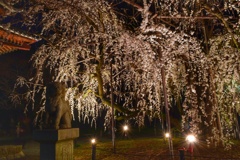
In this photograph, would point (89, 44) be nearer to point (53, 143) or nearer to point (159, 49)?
point (159, 49)

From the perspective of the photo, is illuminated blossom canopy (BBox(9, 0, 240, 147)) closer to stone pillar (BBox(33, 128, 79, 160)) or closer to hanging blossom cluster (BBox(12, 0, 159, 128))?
hanging blossom cluster (BBox(12, 0, 159, 128))

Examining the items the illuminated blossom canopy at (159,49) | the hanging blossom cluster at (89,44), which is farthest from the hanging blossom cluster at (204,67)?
the hanging blossom cluster at (89,44)

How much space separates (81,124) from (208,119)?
1908 centimetres

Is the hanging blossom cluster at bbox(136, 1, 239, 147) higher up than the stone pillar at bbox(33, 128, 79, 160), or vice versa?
the hanging blossom cluster at bbox(136, 1, 239, 147)

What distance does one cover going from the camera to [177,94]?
905 cm

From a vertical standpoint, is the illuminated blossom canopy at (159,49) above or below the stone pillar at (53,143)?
above

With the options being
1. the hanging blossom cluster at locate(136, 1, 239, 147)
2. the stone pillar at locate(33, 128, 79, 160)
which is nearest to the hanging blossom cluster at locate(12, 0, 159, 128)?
the hanging blossom cluster at locate(136, 1, 239, 147)

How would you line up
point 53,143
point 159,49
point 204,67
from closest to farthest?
point 53,143 < point 159,49 < point 204,67

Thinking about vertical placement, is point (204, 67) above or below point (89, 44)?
below

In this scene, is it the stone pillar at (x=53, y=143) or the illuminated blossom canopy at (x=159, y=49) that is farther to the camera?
the illuminated blossom canopy at (x=159, y=49)

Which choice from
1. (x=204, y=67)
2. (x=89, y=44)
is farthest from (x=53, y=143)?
(x=204, y=67)

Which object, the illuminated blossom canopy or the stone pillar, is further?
the illuminated blossom canopy

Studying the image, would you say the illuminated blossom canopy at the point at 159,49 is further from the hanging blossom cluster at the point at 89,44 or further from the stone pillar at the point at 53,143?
the stone pillar at the point at 53,143

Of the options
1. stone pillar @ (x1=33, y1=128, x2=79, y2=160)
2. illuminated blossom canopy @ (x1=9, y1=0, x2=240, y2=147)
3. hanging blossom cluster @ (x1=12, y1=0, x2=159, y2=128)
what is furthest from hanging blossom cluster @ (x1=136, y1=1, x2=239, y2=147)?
stone pillar @ (x1=33, y1=128, x2=79, y2=160)
